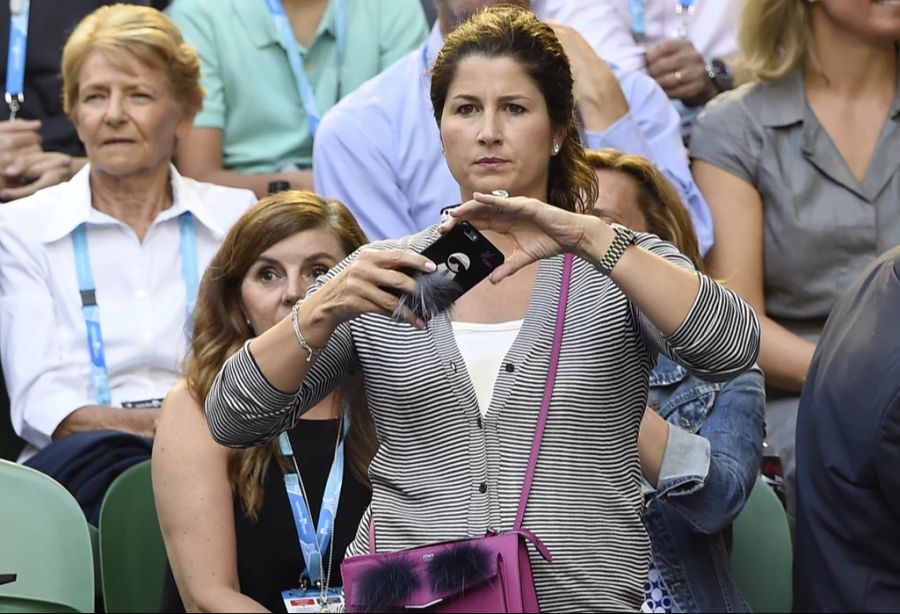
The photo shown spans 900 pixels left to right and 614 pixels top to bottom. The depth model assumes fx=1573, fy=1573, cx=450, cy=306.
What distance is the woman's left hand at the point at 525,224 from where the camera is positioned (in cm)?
241

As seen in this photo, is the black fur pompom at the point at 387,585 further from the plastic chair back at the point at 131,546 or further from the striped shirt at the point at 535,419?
the plastic chair back at the point at 131,546

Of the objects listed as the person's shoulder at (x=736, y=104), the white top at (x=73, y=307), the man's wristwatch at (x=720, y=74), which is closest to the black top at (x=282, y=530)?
the white top at (x=73, y=307)

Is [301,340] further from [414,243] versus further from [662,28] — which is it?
[662,28]

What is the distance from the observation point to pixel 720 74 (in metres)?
5.12

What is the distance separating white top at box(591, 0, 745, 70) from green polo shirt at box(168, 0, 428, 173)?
2.77 ft

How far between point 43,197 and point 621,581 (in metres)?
2.66

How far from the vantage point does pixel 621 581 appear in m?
2.48

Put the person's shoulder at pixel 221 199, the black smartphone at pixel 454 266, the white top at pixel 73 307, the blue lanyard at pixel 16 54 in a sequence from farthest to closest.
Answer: the blue lanyard at pixel 16 54, the person's shoulder at pixel 221 199, the white top at pixel 73 307, the black smartphone at pixel 454 266

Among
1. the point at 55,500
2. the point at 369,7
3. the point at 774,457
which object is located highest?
the point at 369,7

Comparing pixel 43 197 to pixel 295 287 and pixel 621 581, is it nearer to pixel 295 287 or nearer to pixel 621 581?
pixel 295 287

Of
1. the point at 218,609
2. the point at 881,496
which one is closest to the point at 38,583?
the point at 218,609

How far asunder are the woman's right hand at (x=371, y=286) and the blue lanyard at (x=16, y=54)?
9.03ft

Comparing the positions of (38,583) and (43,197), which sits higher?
(43,197)

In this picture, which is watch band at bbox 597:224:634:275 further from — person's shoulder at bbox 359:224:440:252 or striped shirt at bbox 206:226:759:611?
person's shoulder at bbox 359:224:440:252
